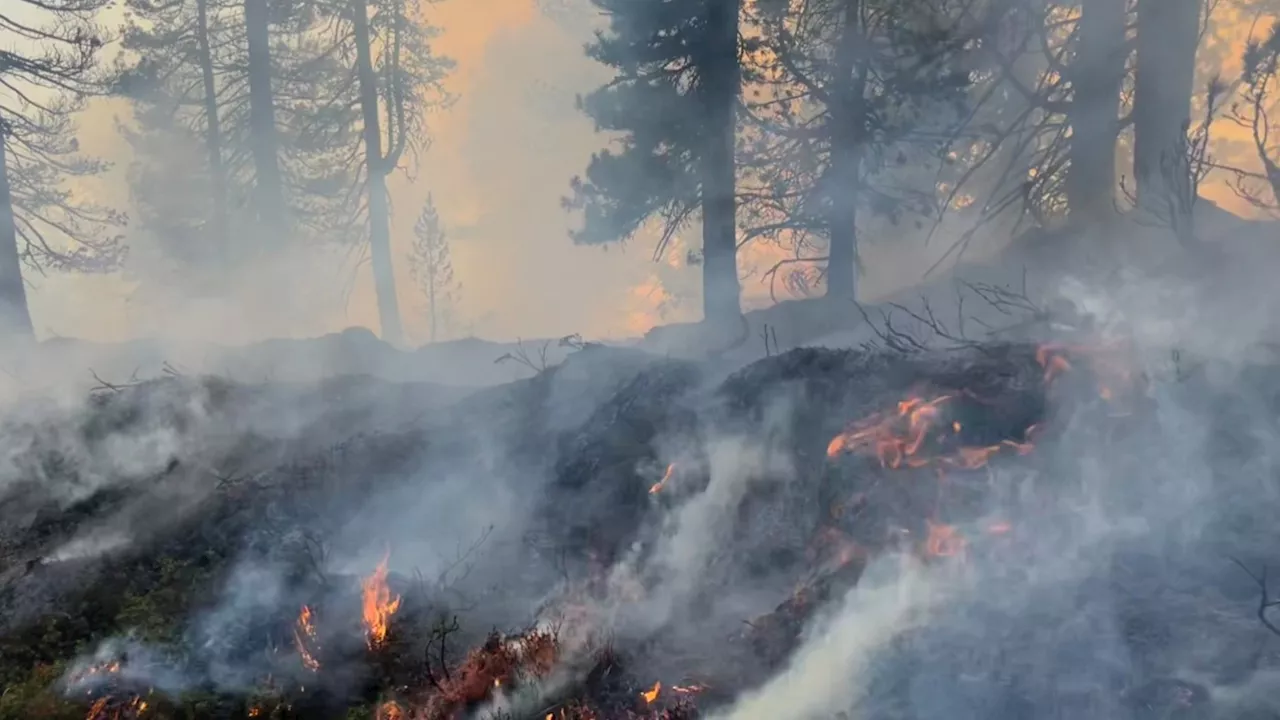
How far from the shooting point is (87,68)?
45.8ft

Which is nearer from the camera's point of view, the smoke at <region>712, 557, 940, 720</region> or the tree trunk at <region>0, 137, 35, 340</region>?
the smoke at <region>712, 557, 940, 720</region>

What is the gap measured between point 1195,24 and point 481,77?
27.3 metres

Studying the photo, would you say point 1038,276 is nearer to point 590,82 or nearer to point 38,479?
point 38,479

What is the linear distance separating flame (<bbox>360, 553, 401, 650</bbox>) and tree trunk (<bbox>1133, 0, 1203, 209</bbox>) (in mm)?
9121

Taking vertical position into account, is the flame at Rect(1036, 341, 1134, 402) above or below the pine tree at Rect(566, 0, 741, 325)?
below

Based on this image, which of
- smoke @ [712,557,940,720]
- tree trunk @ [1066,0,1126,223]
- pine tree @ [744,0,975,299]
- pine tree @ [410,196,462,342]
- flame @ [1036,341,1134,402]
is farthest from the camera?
pine tree @ [410,196,462,342]

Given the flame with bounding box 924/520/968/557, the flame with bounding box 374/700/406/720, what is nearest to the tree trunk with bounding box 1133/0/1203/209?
the flame with bounding box 924/520/968/557

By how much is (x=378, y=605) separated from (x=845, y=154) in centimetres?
1001

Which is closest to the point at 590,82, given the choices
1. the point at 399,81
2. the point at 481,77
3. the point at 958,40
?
the point at 481,77

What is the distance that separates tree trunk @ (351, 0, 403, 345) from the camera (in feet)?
60.4

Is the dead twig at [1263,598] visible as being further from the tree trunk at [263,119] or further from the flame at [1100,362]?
the tree trunk at [263,119]

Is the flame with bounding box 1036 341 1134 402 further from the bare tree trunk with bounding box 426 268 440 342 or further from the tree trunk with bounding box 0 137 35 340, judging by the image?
the bare tree trunk with bounding box 426 268 440 342

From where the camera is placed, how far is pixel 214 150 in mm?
21078

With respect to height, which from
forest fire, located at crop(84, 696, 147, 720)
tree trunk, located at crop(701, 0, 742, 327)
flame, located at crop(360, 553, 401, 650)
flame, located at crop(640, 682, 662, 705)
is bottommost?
forest fire, located at crop(84, 696, 147, 720)
